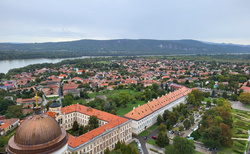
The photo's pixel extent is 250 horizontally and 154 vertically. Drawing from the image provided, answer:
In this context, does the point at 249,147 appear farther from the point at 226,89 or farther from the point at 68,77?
the point at 68,77

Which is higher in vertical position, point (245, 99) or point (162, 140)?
point (245, 99)

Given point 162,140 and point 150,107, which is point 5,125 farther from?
point 162,140

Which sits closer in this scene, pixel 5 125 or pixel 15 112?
pixel 5 125

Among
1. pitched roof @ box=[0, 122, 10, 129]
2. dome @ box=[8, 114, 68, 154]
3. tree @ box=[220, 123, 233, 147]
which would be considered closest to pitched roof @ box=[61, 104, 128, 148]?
pitched roof @ box=[0, 122, 10, 129]

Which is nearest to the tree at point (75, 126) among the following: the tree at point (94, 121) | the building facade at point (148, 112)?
the tree at point (94, 121)

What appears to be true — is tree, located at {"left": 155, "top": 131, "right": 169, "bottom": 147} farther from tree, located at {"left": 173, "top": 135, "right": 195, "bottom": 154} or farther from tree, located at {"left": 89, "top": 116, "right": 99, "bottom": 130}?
tree, located at {"left": 89, "top": 116, "right": 99, "bottom": 130}

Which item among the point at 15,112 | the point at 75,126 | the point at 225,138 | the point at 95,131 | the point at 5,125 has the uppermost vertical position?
the point at 95,131

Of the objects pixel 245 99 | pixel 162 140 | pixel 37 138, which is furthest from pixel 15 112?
pixel 245 99

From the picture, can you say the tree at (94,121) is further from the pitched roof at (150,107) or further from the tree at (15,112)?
the tree at (15,112)

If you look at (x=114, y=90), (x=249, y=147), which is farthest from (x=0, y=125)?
(x=249, y=147)
